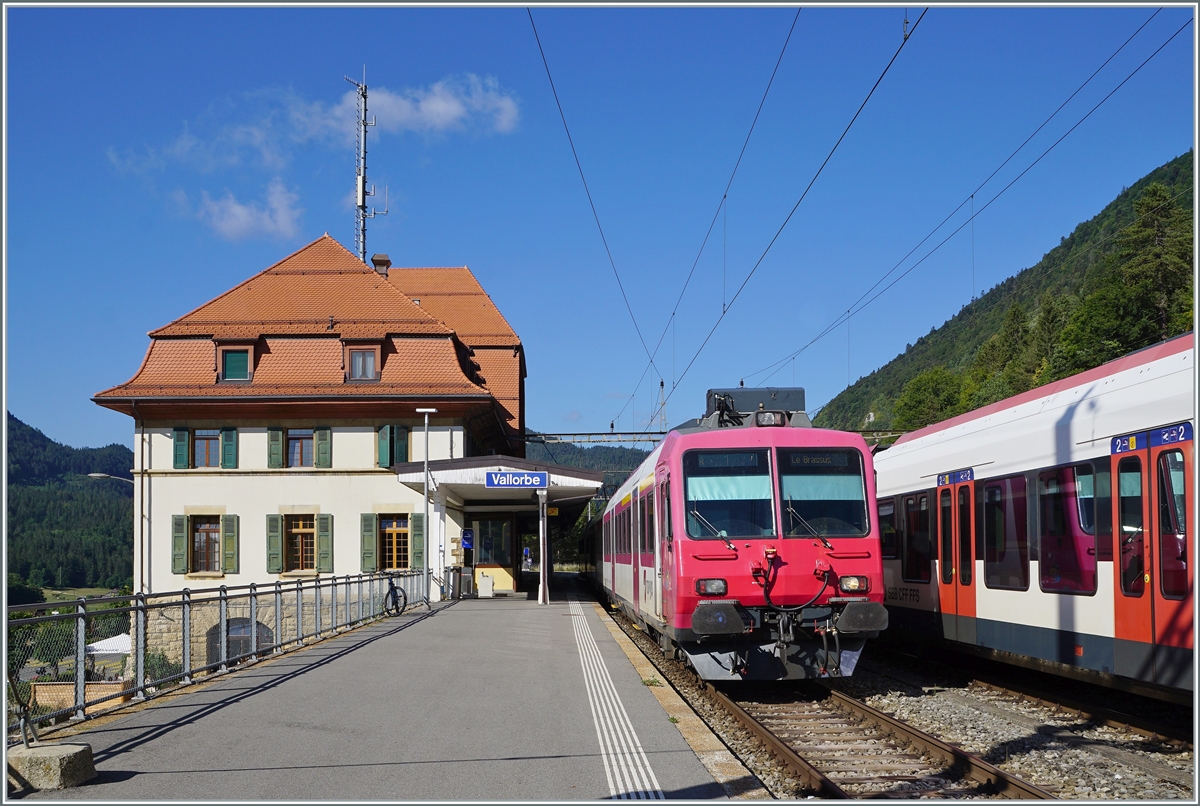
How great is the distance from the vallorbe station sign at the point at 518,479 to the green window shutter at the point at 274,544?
447 inches

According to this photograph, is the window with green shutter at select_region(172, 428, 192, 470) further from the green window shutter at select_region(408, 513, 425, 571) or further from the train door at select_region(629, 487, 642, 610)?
the train door at select_region(629, 487, 642, 610)

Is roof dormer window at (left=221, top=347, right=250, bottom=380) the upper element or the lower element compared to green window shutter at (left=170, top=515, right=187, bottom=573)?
upper

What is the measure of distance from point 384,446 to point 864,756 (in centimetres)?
2974

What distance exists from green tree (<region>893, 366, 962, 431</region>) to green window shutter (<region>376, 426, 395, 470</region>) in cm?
6986

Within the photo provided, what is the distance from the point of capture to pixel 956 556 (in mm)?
13734

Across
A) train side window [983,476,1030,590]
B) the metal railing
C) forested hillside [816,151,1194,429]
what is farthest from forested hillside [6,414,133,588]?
forested hillside [816,151,1194,429]

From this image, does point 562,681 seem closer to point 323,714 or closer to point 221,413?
point 323,714

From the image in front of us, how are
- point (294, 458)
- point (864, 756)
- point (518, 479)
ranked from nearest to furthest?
point (864, 756), point (518, 479), point (294, 458)

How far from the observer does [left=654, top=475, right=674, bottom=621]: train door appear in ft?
41.1

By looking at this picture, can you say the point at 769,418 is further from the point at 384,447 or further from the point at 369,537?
the point at 369,537

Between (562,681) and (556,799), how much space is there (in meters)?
5.72

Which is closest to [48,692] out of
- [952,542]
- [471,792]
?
[471,792]

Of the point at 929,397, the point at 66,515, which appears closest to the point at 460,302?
the point at 929,397

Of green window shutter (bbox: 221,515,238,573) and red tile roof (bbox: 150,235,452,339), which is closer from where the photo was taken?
green window shutter (bbox: 221,515,238,573)
